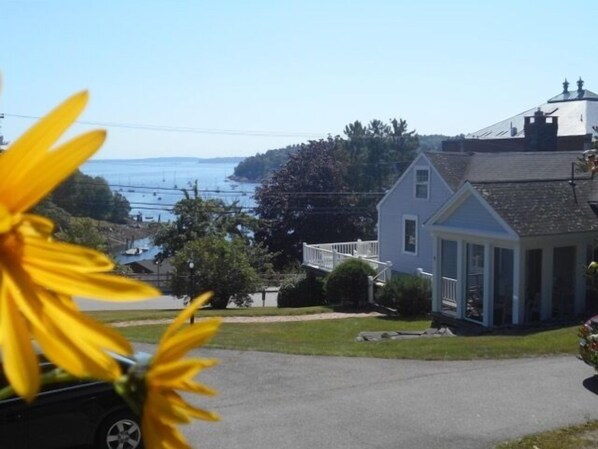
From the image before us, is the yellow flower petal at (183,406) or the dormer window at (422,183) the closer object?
the yellow flower petal at (183,406)

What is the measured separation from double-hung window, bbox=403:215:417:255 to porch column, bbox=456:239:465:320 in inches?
300

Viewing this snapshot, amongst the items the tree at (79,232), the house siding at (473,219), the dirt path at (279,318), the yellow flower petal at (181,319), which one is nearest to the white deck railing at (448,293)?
the house siding at (473,219)

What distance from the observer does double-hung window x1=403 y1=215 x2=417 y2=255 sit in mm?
27298

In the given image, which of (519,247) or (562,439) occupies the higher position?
(519,247)

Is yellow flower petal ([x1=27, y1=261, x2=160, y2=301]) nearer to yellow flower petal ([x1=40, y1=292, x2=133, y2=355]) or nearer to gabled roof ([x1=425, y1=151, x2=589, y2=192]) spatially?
yellow flower petal ([x1=40, y1=292, x2=133, y2=355])

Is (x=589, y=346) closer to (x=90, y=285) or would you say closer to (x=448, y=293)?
(x=448, y=293)

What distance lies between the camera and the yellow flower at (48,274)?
0.35 metres

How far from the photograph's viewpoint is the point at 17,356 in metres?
0.33

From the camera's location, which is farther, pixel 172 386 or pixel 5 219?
pixel 172 386

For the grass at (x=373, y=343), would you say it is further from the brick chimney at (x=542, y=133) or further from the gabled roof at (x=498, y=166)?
the brick chimney at (x=542, y=133)

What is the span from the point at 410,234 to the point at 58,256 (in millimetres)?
27588

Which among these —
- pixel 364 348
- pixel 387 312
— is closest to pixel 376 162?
pixel 387 312

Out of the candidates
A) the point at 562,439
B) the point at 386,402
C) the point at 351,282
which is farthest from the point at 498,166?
the point at 562,439

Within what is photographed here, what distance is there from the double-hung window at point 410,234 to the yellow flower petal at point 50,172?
1065 inches
